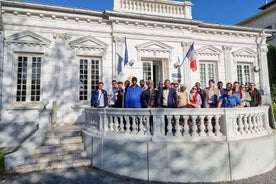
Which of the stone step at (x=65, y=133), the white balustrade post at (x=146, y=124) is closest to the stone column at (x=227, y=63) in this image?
the white balustrade post at (x=146, y=124)

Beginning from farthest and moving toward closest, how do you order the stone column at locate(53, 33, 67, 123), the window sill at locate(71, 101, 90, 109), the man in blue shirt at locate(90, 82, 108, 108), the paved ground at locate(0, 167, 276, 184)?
the window sill at locate(71, 101, 90, 109) < the stone column at locate(53, 33, 67, 123) < the man in blue shirt at locate(90, 82, 108, 108) < the paved ground at locate(0, 167, 276, 184)

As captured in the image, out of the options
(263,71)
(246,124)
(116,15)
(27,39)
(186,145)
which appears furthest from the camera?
(263,71)

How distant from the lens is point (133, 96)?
5.63m

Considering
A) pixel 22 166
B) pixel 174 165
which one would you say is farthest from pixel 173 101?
pixel 22 166

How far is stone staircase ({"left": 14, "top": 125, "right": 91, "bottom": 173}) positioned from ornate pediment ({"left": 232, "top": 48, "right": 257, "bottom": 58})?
1021cm

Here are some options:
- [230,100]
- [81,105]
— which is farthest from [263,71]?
[81,105]

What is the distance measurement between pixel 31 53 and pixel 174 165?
7.68 m

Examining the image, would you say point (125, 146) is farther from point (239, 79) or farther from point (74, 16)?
point (239, 79)

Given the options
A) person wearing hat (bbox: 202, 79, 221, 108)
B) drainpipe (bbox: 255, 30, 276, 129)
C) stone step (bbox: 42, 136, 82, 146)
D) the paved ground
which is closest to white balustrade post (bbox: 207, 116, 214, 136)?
the paved ground

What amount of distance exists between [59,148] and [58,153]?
0.23 m

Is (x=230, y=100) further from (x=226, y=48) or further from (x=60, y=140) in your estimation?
(x=226, y=48)

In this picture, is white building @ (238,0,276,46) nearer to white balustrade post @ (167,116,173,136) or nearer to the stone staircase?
white balustrade post @ (167,116,173,136)

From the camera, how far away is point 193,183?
14.0ft

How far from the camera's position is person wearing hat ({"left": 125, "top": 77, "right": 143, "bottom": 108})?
5.62 metres
